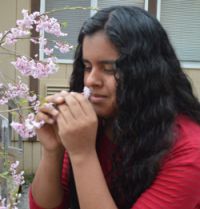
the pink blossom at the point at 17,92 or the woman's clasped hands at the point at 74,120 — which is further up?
the woman's clasped hands at the point at 74,120

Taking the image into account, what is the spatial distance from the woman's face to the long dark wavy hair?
0.7 inches

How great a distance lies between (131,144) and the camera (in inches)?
56.5

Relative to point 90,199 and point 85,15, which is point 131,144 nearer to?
point 90,199

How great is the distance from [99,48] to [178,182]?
1.40 ft

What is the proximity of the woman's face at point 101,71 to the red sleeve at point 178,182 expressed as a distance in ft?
0.75

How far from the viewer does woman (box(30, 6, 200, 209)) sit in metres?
1.34

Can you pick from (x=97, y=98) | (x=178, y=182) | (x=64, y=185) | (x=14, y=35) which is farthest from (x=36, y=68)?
(x=178, y=182)

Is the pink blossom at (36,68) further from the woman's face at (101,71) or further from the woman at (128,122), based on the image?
the woman's face at (101,71)

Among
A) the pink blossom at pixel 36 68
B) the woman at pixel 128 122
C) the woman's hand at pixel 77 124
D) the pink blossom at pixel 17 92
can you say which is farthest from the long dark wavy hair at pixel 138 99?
the pink blossom at pixel 17 92

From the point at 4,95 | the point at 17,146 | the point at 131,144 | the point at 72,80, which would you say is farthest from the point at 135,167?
the point at 17,146

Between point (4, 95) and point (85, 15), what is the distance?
11.8 feet

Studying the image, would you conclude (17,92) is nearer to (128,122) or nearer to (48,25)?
(48,25)

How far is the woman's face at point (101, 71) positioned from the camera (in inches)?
54.7

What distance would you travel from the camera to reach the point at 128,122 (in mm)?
1434
